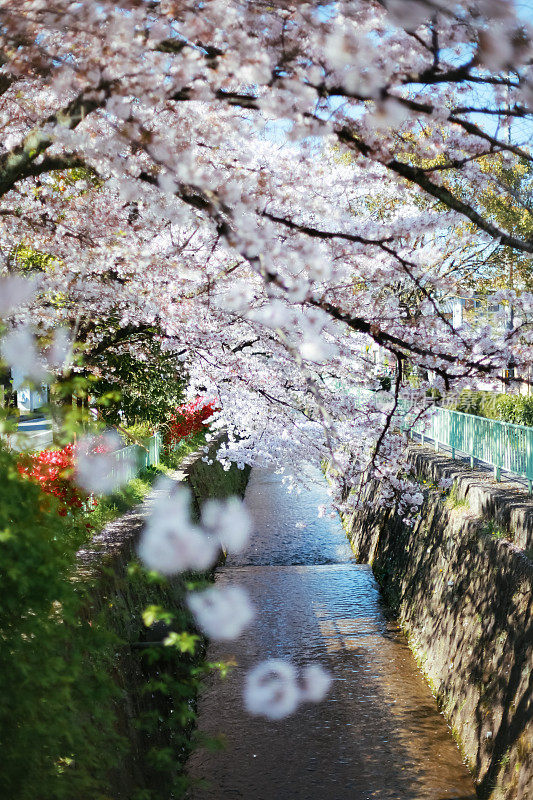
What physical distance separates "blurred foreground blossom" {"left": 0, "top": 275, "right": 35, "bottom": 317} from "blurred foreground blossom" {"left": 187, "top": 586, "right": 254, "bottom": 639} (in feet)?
14.9

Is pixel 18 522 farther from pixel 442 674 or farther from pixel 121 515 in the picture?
pixel 442 674

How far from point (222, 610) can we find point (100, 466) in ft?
16.4

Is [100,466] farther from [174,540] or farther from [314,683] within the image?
[314,683]

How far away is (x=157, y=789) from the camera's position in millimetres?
6066

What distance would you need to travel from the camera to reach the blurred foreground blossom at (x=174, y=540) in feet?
28.1

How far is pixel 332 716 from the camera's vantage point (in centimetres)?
832

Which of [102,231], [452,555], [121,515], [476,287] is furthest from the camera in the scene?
[476,287]

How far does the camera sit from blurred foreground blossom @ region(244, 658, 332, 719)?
28.0 feet

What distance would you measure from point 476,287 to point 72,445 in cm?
1373

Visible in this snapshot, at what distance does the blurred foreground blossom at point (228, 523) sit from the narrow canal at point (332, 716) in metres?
1.35

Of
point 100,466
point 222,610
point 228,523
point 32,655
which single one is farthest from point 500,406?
point 32,655

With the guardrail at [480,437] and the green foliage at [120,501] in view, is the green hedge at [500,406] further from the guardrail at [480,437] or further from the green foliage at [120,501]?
the green foliage at [120,501]

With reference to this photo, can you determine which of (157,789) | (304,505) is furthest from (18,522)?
(304,505)

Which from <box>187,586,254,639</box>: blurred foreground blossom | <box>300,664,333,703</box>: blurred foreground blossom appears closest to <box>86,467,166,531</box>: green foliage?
<box>187,586,254,639</box>: blurred foreground blossom
